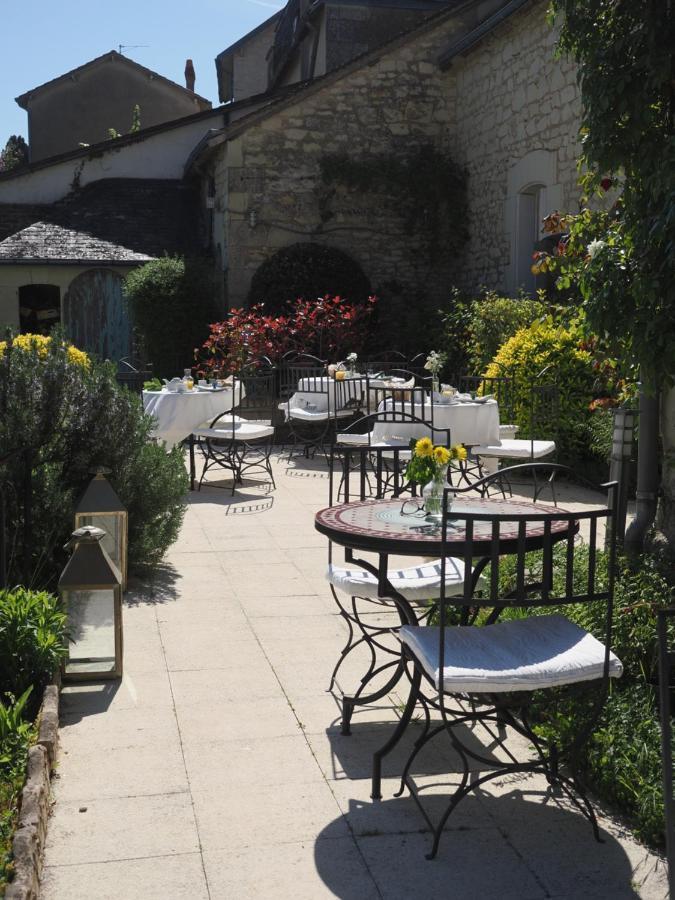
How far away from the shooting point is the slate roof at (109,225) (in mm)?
17500

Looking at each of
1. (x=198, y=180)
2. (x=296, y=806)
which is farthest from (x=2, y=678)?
(x=198, y=180)

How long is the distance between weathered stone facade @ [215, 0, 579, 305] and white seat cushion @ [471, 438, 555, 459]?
7.25 m

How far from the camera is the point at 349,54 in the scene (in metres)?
18.8

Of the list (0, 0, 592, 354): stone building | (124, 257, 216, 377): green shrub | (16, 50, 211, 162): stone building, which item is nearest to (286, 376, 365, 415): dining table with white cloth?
(0, 0, 592, 354): stone building

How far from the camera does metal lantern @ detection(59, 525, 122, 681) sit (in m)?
4.09

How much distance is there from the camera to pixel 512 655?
3.03m

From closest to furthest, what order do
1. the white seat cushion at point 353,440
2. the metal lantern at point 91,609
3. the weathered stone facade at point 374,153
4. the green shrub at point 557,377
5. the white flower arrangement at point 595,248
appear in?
the metal lantern at point 91,609 → the white flower arrangement at point 595,248 → the white seat cushion at point 353,440 → the green shrub at point 557,377 → the weathered stone facade at point 374,153

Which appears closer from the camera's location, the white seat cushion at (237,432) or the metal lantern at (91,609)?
the metal lantern at (91,609)

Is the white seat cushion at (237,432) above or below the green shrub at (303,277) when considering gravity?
below

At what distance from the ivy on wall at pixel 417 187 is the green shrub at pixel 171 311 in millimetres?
2323

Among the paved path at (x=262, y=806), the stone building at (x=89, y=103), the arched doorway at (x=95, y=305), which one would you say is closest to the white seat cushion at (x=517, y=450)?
the paved path at (x=262, y=806)

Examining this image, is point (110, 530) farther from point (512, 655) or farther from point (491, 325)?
point (491, 325)

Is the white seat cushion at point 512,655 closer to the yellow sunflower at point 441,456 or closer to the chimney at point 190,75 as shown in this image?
the yellow sunflower at point 441,456

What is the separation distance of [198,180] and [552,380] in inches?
454
